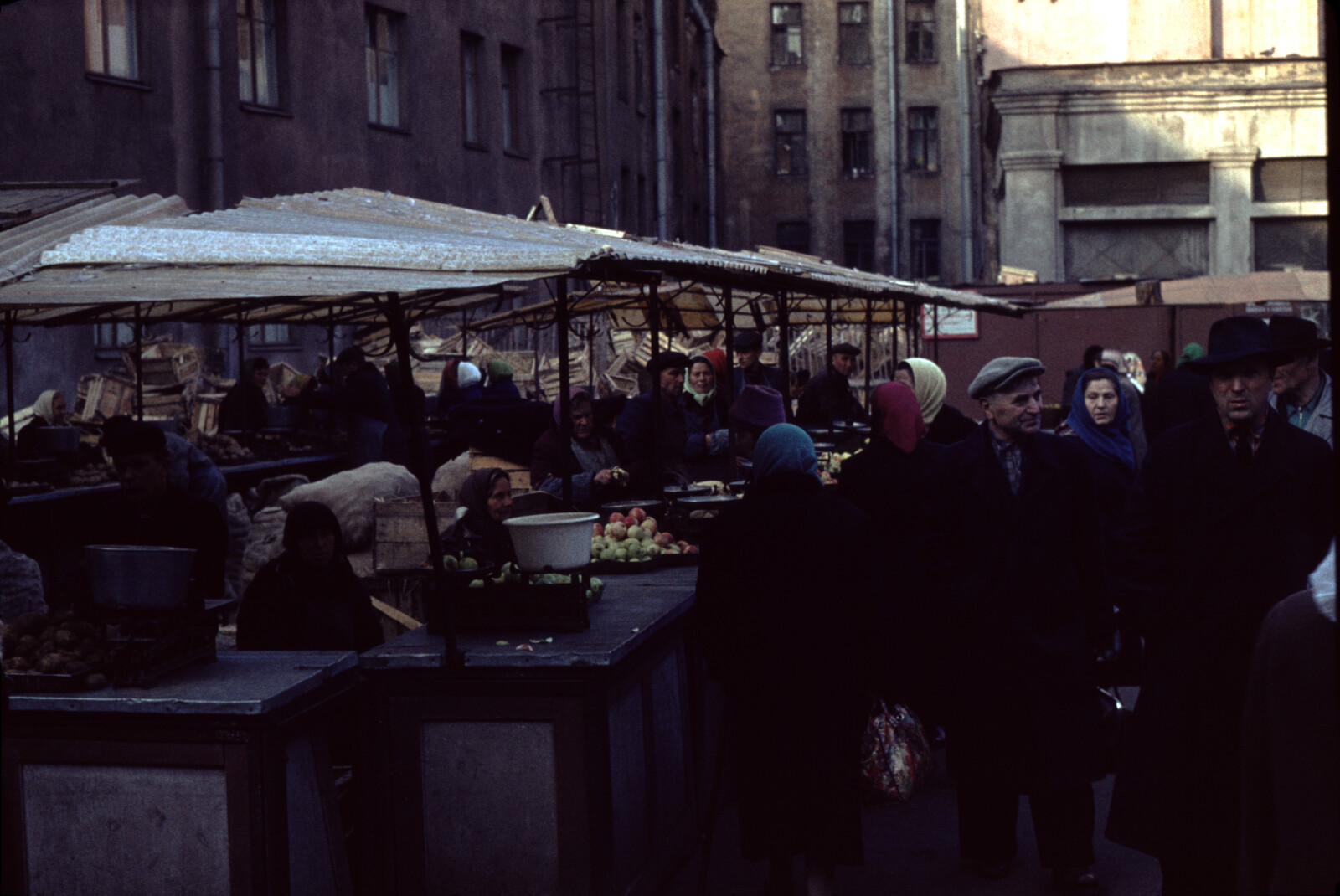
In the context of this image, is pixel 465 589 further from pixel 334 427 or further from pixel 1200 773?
pixel 334 427

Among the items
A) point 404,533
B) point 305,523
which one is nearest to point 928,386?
point 404,533

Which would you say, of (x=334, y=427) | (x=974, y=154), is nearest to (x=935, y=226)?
(x=974, y=154)

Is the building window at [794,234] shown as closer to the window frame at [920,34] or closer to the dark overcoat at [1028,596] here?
the window frame at [920,34]

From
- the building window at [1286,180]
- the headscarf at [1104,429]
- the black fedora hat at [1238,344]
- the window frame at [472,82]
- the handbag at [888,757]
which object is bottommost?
the handbag at [888,757]

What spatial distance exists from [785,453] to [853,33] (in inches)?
1677

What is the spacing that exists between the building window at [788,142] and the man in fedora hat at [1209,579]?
136 feet

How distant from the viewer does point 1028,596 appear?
563cm

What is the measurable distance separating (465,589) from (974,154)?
40760 mm

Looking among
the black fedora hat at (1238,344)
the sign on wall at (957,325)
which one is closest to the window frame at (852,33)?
the sign on wall at (957,325)

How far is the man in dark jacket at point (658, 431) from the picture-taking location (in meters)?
9.01

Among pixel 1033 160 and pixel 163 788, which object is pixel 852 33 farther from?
pixel 163 788

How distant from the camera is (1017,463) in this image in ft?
18.9

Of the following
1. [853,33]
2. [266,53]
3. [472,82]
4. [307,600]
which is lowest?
[307,600]

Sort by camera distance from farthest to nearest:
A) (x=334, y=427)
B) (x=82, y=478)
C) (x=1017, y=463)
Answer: (x=334, y=427)
(x=82, y=478)
(x=1017, y=463)
